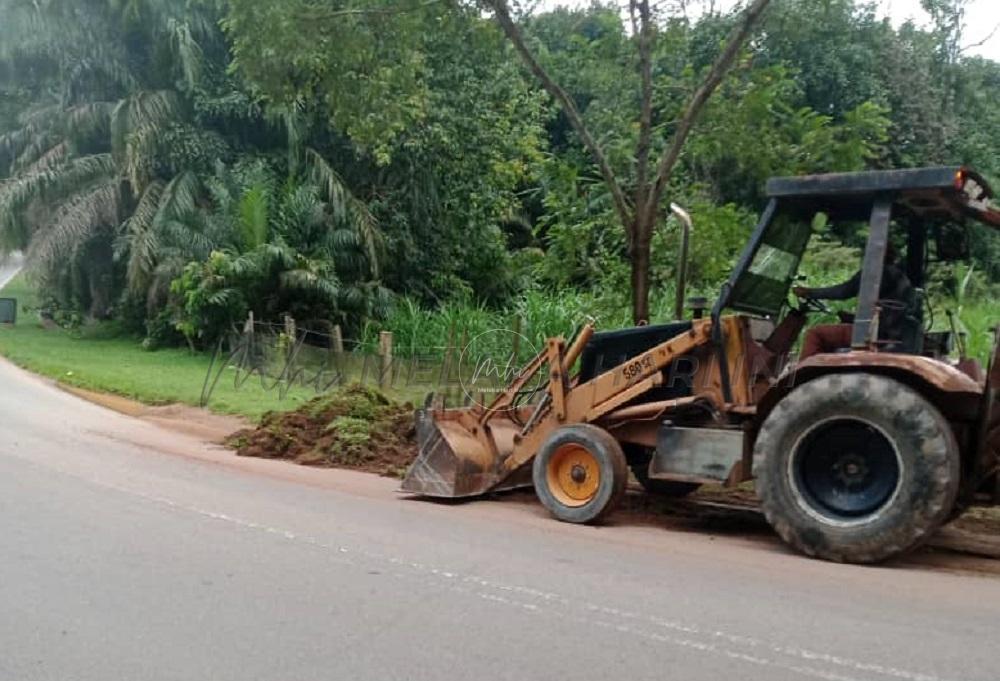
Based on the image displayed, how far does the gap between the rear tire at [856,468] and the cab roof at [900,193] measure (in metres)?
1.34

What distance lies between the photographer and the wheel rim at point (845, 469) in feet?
23.9

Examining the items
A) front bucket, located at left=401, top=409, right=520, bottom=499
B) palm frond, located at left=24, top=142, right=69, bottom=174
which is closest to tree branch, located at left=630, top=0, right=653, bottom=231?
front bucket, located at left=401, top=409, right=520, bottom=499

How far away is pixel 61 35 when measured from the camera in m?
29.2

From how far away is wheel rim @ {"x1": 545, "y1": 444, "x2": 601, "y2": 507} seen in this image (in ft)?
29.1

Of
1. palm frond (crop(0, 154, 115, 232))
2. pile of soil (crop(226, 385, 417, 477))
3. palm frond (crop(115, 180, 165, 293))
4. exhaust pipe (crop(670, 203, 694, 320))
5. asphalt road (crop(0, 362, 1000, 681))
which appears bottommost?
asphalt road (crop(0, 362, 1000, 681))

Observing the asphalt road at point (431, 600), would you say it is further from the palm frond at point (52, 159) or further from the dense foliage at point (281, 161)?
the palm frond at point (52, 159)

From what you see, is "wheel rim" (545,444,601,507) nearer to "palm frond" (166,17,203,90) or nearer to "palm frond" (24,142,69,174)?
"palm frond" (166,17,203,90)

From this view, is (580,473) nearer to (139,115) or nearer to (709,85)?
(709,85)

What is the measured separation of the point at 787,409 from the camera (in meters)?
7.53

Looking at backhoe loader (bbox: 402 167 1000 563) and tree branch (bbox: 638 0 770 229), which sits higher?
tree branch (bbox: 638 0 770 229)

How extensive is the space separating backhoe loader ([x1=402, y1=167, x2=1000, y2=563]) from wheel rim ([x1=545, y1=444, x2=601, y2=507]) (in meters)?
0.01

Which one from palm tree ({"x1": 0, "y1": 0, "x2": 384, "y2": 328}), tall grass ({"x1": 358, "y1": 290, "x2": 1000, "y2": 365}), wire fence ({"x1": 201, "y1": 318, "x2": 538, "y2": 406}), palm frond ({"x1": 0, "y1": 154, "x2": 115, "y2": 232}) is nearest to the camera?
tall grass ({"x1": 358, "y1": 290, "x2": 1000, "y2": 365})

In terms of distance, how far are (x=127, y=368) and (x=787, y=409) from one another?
710 inches

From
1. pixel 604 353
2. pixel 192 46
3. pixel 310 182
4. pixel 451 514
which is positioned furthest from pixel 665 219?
pixel 192 46
